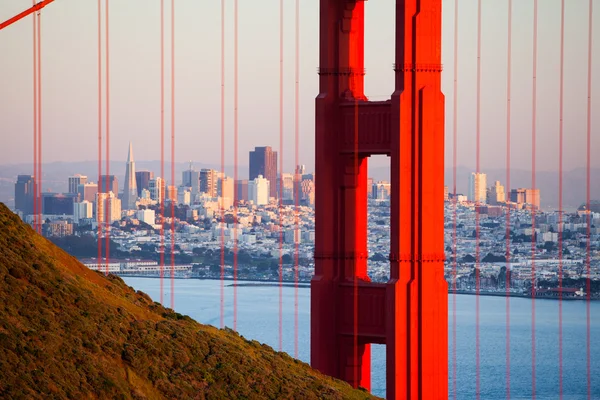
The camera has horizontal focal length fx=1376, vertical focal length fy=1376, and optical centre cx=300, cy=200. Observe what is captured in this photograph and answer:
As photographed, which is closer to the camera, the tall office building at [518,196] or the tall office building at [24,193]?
the tall office building at [24,193]

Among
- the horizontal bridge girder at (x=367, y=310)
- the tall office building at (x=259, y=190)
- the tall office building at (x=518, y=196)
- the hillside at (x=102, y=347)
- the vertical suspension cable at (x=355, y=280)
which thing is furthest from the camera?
the tall office building at (x=259, y=190)

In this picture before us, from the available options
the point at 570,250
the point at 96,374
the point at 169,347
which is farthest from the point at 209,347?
the point at 570,250

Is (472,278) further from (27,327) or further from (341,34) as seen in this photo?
(27,327)

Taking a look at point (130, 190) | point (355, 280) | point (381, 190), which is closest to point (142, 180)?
point (130, 190)

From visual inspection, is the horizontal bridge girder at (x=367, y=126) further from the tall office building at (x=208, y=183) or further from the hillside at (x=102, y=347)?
the tall office building at (x=208, y=183)

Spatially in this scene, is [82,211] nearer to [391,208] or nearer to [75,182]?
[75,182]

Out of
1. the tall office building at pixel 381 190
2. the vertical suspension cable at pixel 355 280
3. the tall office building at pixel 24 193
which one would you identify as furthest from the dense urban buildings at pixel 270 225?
the vertical suspension cable at pixel 355 280

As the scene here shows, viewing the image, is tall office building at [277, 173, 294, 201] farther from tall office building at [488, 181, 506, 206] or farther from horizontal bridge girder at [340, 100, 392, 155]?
horizontal bridge girder at [340, 100, 392, 155]
